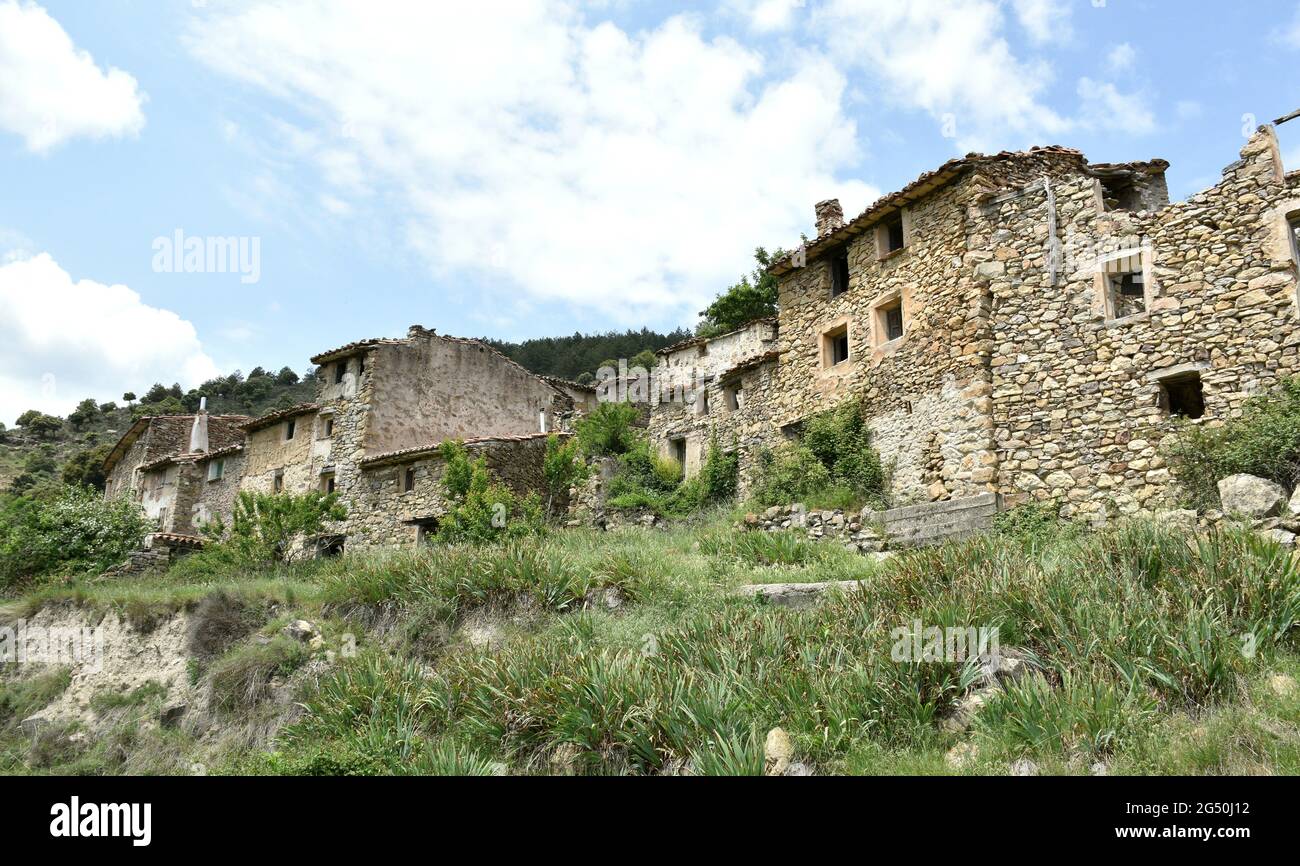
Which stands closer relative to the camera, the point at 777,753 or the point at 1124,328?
the point at 777,753

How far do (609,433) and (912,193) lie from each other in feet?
35.9

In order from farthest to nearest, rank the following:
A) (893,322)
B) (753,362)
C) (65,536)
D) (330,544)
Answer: (330,544), (753,362), (65,536), (893,322)

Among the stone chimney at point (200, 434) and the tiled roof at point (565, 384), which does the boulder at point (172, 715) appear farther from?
the stone chimney at point (200, 434)

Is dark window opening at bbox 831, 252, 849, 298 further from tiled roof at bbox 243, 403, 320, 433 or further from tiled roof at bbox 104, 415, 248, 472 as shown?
tiled roof at bbox 104, 415, 248, 472

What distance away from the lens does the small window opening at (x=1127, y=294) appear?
603 inches

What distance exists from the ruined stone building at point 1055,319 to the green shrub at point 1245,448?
0.33m

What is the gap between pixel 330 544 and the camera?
85.9ft

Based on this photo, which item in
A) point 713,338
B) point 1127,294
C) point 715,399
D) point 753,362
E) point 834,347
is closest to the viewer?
point 1127,294

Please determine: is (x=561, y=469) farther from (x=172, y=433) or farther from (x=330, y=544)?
(x=172, y=433)

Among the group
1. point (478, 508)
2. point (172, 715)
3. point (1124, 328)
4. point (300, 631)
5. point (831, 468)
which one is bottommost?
point (172, 715)

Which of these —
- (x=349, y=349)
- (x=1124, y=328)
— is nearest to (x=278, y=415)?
(x=349, y=349)

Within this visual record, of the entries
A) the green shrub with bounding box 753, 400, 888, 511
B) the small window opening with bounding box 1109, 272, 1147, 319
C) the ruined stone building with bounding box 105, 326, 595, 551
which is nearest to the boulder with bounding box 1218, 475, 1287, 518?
the small window opening with bounding box 1109, 272, 1147, 319

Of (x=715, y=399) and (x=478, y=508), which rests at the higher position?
(x=715, y=399)
